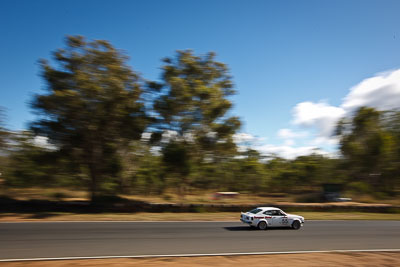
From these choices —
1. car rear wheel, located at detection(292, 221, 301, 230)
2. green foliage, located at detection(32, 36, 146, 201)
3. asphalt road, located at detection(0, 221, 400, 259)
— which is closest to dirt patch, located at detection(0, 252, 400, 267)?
asphalt road, located at detection(0, 221, 400, 259)

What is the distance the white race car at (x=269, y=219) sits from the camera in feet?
50.0

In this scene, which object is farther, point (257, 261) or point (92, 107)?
point (92, 107)

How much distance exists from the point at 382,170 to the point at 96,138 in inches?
1375

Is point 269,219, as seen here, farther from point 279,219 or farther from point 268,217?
point 279,219

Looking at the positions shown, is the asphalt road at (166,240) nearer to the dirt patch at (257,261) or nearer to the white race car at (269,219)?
the white race car at (269,219)

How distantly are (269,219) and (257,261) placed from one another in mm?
6655

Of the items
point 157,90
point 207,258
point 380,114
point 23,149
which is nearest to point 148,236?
point 207,258

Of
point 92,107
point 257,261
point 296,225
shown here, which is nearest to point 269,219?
point 296,225

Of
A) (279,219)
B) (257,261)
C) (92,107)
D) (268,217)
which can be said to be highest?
(92,107)

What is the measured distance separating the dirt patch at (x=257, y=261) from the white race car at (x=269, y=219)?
518 centimetres

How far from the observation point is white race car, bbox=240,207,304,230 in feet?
50.0

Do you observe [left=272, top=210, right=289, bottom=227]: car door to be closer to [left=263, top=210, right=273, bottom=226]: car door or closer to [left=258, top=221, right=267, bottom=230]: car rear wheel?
[left=263, top=210, right=273, bottom=226]: car door

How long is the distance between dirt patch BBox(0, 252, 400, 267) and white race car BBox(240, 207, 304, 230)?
5.18 metres

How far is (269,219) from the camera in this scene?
1549 centimetres
